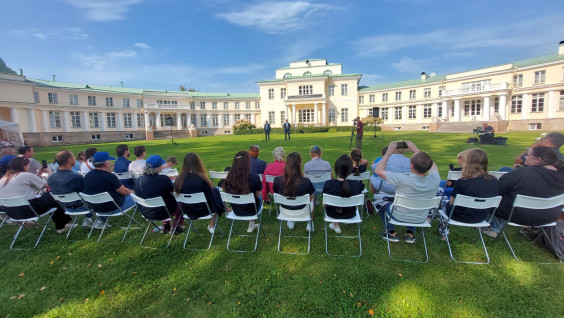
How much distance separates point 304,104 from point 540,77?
2759 cm

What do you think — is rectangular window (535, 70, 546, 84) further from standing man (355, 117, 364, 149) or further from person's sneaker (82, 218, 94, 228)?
person's sneaker (82, 218, 94, 228)

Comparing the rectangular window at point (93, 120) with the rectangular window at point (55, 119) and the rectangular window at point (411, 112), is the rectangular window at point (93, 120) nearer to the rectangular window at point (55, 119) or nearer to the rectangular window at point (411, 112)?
the rectangular window at point (55, 119)

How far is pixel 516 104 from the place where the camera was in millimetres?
28391

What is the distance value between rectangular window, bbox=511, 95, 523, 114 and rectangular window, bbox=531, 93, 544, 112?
39.7 inches

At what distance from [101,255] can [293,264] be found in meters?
2.69

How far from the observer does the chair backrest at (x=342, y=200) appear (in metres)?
3.07

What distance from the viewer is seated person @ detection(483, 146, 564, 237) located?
2896mm

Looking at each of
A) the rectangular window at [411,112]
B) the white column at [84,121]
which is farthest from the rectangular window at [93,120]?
the rectangular window at [411,112]

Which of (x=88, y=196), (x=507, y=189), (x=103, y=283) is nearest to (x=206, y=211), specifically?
(x=103, y=283)

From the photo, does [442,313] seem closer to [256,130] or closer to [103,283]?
[103,283]

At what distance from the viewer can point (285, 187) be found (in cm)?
338

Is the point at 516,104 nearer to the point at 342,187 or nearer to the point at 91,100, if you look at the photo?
the point at 342,187

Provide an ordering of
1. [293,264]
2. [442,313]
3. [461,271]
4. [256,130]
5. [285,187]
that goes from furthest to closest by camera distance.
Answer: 1. [256,130]
2. [285,187]
3. [293,264]
4. [461,271]
5. [442,313]

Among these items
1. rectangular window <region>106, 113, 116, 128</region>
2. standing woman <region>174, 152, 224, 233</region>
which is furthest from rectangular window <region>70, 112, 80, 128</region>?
standing woman <region>174, 152, 224, 233</region>
